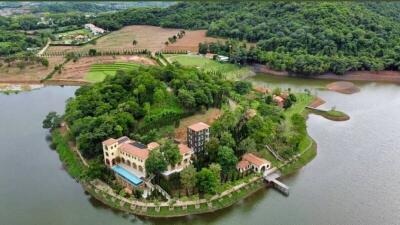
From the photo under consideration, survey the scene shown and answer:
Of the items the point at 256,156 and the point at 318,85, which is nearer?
the point at 256,156

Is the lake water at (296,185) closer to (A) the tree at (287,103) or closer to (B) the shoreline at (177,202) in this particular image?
(B) the shoreline at (177,202)

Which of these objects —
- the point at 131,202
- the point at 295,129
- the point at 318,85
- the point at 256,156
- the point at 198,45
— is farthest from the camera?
the point at 198,45

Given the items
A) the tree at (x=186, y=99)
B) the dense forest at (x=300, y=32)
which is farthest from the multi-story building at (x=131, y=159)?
the dense forest at (x=300, y=32)

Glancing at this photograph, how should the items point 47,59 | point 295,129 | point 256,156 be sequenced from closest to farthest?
1. point 256,156
2. point 295,129
3. point 47,59

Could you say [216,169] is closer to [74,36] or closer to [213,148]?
[213,148]

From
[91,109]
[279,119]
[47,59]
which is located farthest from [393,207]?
[47,59]

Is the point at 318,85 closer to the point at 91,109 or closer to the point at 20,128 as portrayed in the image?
the point at 91,109

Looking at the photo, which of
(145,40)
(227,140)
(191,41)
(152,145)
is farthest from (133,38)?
(227,140)
